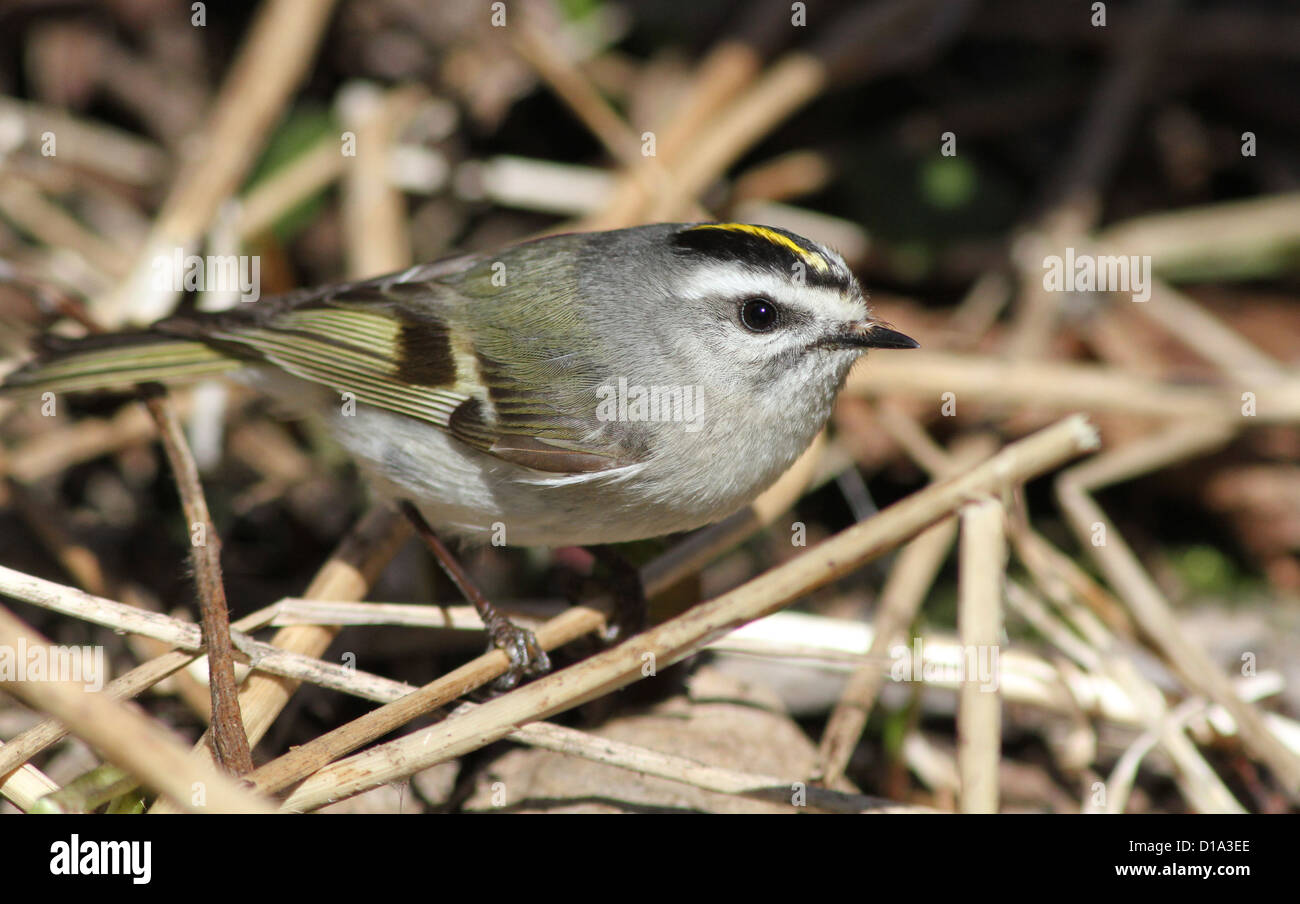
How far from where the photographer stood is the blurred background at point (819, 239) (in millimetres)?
3266

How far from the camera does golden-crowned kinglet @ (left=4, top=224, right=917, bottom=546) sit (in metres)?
2.67

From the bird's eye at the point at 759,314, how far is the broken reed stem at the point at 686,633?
20.0 inches

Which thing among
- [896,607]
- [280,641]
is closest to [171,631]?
[280,641]

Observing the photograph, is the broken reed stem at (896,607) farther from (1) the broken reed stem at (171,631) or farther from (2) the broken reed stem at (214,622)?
(2) the broken reed stem at (214,622)

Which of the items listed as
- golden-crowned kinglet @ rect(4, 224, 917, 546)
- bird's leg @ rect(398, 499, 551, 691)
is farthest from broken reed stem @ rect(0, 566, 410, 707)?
golden-crowned kinglet @ rect(4, 224, 917, 546)

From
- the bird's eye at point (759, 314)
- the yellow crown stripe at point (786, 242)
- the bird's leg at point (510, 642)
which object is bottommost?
the bird's leg at point (510, 642)

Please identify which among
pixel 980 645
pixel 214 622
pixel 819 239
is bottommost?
pixel 980 645

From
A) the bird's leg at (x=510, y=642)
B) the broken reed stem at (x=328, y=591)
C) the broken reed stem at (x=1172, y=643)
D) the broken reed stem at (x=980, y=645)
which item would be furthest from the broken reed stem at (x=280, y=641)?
the broken reed stem at (x=1172, y=643)

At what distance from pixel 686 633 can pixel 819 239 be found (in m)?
2.56

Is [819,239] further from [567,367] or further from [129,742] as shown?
[129,742]

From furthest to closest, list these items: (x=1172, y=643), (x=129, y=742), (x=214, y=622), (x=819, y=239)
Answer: (x=819, y=239), (x=1172, y=643), (x=214, y=622), (x=129, y=742)

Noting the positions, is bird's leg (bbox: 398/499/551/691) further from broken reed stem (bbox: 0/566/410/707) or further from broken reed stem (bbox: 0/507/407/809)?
broken reed stem (bbox: 0/566/410/707)

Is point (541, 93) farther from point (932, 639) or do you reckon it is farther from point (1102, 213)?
point (932, 639)

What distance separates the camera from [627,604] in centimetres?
307
